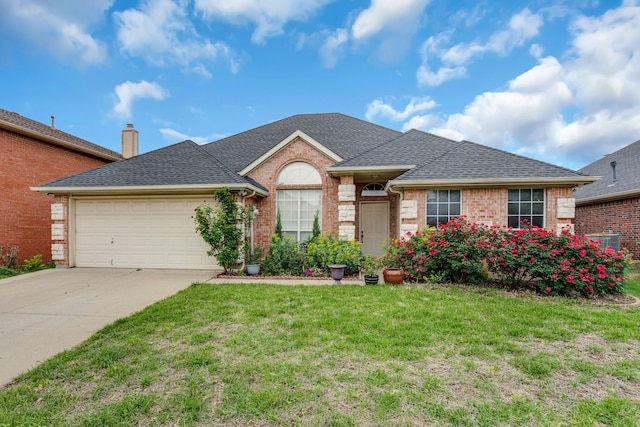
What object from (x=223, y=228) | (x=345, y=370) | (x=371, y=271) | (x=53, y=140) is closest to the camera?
(x=345, y=370)

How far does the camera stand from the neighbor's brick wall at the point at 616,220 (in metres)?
10.4

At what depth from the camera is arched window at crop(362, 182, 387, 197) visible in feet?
36.7

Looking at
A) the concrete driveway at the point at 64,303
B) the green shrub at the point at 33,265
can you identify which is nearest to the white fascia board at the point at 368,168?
the concrete driveway at the point at 64,303

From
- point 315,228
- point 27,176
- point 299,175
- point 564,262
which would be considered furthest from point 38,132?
point 564,262

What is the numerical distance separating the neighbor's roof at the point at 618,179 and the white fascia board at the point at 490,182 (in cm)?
457

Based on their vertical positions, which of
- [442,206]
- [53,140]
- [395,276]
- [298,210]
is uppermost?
[53,140]

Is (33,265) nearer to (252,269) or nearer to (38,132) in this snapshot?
(38,132)

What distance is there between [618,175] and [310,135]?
1374cm

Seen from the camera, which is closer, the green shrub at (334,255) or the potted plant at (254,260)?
the green shrub at (334,255)

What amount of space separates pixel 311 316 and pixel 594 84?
16218mm

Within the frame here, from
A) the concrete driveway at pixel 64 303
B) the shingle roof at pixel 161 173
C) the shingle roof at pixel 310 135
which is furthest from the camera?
the shingle roof at pixel 310 135

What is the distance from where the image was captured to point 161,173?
9.76 metres

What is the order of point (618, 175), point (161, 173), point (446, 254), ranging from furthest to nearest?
point (618, 175), point (161, 173), point (446, 254)

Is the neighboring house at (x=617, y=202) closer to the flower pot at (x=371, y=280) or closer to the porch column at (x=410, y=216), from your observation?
the porch column at (x=410, y=216)
